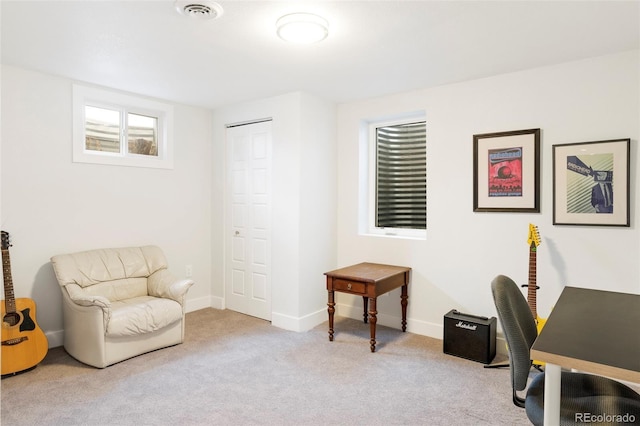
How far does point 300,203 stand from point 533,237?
2.04 metres

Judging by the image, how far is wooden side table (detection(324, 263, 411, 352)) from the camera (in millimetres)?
3299

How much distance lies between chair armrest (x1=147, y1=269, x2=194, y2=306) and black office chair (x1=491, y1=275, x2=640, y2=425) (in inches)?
103

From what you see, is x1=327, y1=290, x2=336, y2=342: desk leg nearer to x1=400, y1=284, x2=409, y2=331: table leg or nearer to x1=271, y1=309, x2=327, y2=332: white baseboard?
x1=271, y1=309, x2=327, y2=332: white baseboard

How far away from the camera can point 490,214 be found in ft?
11.1

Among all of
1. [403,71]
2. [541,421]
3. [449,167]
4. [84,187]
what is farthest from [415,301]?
[84,187]

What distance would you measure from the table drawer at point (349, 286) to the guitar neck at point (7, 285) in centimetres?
248

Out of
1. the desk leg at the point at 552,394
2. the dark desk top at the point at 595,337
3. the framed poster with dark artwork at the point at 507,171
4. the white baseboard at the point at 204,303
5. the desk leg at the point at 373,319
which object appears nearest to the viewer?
the dark desk top at the point at 595,337

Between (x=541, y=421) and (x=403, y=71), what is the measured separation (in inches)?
103

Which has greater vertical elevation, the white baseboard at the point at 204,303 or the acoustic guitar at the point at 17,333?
the acoustic guitar at the point at 17,333

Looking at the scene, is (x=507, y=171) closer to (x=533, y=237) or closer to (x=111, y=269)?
(x=533, y=237)

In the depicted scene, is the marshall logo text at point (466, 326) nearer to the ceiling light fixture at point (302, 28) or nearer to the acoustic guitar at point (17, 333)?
the ceiling light fixture at point (302, 28)

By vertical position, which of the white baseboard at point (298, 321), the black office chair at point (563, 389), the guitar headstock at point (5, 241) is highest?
the guitar headstock at point (5, 241)

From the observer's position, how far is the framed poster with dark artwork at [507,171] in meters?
3.15

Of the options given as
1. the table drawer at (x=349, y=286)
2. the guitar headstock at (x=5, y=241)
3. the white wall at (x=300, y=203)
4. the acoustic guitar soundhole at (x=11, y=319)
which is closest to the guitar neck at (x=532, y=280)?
the table drawer at (x=349, y=286)
